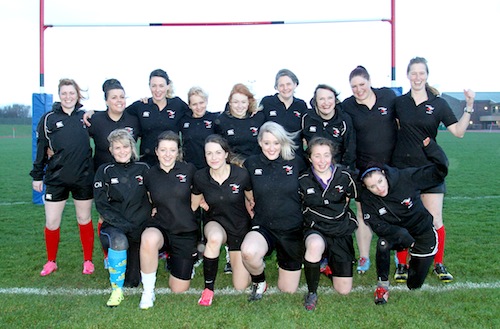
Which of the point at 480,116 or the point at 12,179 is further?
the point at 480,116

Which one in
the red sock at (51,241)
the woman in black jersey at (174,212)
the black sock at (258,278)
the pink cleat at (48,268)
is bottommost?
the pink cleat at (48,268)

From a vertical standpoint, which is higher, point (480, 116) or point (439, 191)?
point (480, 116)

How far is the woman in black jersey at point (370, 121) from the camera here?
3.99 m

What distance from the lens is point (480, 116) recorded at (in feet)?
208

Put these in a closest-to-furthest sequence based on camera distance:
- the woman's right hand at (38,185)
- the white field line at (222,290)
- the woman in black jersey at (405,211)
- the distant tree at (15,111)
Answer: the woman in black jersey at (405,211) → the white field line at (222,290) → the woman's right hand at (38,185) → the distant tree at (15,111)

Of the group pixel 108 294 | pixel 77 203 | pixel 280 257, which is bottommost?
pixel 108 294

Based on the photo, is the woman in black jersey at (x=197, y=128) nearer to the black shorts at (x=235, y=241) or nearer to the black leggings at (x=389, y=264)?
the black shorts at (x=235, y=241)

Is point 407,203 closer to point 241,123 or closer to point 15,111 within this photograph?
point 241,123

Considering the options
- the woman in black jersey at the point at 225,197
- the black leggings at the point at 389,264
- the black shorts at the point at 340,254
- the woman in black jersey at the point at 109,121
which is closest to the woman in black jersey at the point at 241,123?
the woman in black jersey at the point at 225,197

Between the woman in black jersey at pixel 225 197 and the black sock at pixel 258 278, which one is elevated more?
the woman in black jersey at pixel 225 197

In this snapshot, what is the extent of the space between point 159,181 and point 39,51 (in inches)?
156

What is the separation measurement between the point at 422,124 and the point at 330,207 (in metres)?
1.09

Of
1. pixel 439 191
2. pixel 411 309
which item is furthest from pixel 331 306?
pixel 439 191

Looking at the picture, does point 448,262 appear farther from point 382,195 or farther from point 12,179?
point 12,179
